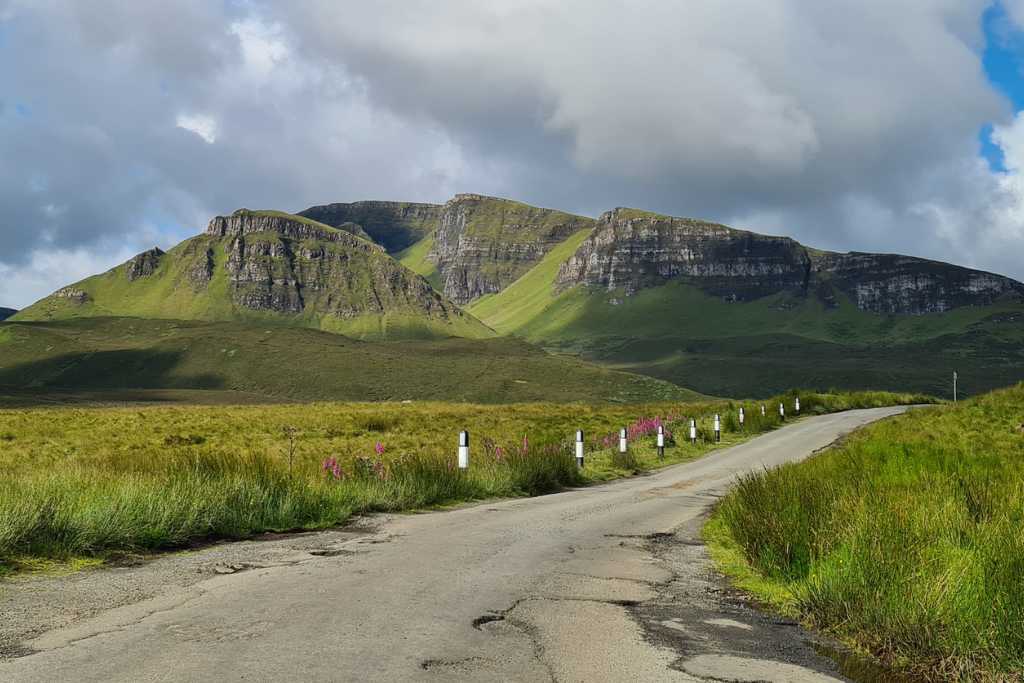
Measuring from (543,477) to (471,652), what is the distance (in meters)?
12.5

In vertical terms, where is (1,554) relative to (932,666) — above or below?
above

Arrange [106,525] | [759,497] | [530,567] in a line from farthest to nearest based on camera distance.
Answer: [759,497] < [106,525] < [530,567]

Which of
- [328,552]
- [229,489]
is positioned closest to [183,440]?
[229,489]

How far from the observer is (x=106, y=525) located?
990 cm

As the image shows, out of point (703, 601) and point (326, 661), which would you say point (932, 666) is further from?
point (326, 661)

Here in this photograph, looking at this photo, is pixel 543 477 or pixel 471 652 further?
pixel 543 477

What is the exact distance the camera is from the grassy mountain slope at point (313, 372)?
150 m

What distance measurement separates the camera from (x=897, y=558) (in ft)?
23.6

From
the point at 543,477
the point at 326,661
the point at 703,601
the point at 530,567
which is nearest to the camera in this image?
the point at 326,661

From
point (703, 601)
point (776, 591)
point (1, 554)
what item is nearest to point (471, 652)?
point (703, 601)

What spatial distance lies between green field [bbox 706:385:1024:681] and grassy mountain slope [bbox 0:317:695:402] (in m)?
130

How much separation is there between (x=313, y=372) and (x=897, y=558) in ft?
523


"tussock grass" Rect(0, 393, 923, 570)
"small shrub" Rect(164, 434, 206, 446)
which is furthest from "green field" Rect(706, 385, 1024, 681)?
"small shrub" Rect(164, 434, 206, 446)

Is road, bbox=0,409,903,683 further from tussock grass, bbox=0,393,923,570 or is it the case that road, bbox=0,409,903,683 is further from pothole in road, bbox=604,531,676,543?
tussock grass, bbox=0,393,923,570
